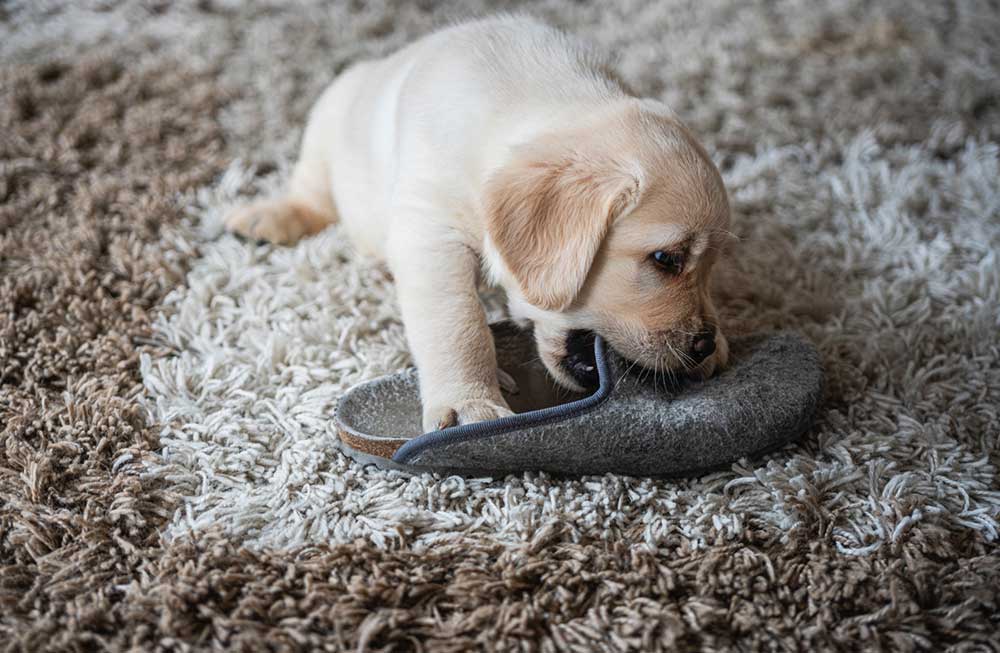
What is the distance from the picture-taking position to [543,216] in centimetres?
154

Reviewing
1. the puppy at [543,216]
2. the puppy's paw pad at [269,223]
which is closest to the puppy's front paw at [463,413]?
the puppy at [543,216]

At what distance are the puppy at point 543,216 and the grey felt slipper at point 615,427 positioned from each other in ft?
0.21

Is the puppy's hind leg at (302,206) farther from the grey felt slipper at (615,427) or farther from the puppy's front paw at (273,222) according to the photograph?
the grey felt slipper at (615,427)

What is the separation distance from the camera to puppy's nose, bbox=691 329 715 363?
1.62 m

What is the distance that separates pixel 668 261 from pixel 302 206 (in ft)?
4.00

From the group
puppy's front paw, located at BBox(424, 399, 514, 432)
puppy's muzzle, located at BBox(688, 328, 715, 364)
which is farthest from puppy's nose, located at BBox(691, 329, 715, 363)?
puppy's front paw, located at BBox(424, 399, 514, 432)

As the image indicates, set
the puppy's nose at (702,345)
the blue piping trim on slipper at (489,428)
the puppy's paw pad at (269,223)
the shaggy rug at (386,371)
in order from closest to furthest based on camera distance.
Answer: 1. the shaggy rug at (386,371)
2. the blue piping trim on slipper at (489,428)
3. the puppy's nose at (702,345)
4. the puppy's paw pad at (269,223)

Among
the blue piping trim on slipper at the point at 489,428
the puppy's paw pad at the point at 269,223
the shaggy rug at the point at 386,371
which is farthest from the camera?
the puppy's paw pad at the point at 269,223

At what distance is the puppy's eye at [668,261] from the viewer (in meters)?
1.56

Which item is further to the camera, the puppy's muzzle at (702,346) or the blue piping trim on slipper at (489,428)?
the puppy's muzzle at (702,346)

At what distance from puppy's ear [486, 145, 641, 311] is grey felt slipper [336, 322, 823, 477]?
19 centimetres

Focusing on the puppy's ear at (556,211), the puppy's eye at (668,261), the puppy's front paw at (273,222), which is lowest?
the puppy's front paw at (273,222)

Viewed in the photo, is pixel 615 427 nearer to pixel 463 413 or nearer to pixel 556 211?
pixel 463 413

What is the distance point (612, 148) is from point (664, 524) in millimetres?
684
